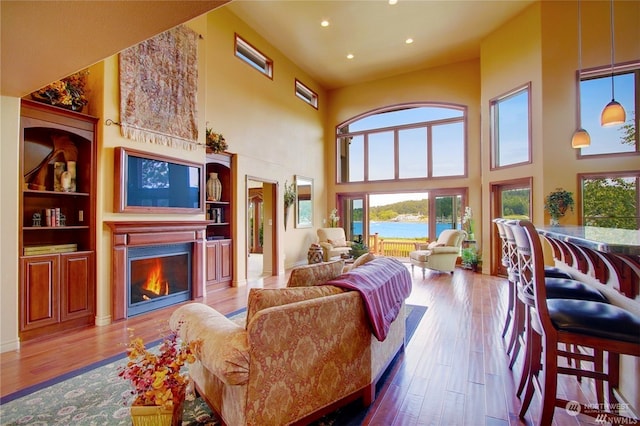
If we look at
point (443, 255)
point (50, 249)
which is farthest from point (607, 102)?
point (50, 249)

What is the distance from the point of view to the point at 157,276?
4137 mm

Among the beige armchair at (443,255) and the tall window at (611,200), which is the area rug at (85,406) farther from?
the tall window at (611,200)

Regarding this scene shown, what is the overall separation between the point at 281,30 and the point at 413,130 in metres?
4.42

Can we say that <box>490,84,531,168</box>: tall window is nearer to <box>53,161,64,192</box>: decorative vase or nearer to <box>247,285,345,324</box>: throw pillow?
<box>247,285,345,324</box>: throw pillow

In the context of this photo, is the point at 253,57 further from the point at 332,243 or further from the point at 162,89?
the point at 332,243

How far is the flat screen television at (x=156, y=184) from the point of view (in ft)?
11.8

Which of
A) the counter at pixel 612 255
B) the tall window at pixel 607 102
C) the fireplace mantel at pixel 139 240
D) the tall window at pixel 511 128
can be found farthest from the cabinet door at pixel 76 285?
the tall window at pixel 607 102

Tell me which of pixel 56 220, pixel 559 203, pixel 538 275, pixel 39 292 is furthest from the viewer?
pixel 559 203

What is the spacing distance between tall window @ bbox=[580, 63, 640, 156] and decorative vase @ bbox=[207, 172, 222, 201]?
6.69 meters

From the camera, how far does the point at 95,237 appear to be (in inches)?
136

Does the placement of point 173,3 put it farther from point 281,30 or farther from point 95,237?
point 281,30

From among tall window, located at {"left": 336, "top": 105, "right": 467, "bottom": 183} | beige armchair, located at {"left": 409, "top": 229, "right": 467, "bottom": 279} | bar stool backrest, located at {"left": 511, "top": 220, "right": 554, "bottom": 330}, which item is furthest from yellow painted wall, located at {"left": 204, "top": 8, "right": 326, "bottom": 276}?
bar stool backrest, located at {"left": 511, "top": 220, "right": 554, "bottom": 330}

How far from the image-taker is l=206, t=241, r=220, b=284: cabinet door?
16.4 ft

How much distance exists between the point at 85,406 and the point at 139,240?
6.98ft
